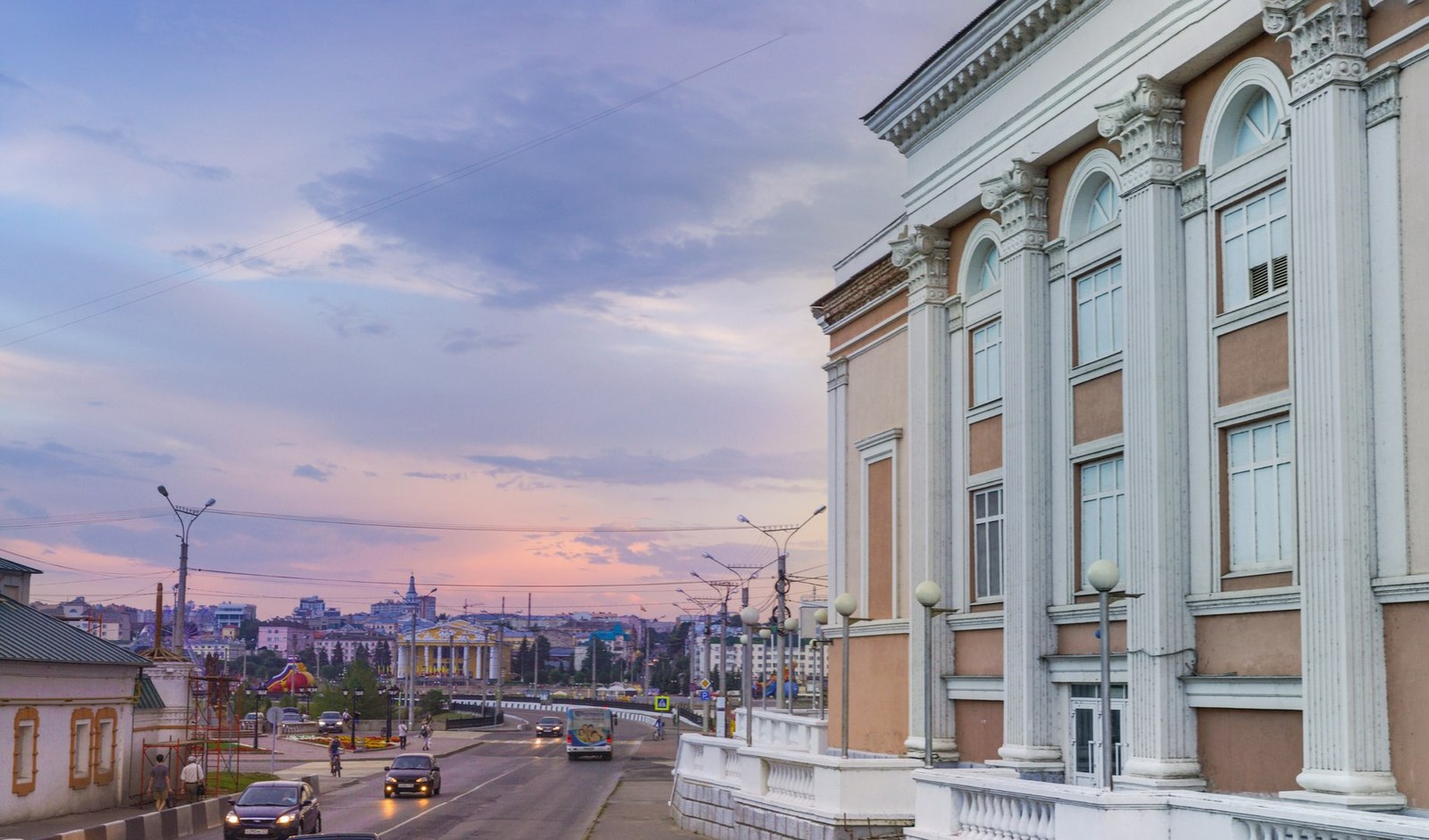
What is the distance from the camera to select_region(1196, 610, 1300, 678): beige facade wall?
20250 millimetres

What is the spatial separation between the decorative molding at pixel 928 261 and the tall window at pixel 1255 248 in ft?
30.8

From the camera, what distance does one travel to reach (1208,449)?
72.7 ft

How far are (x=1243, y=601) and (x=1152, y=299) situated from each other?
4651mm

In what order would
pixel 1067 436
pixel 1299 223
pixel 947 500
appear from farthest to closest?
pixel 947 500 < pixel 1067 436 < pixel 1299 223

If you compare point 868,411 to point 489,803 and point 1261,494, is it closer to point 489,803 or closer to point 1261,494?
point 1261,494

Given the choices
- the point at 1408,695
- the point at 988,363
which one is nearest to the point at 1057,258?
the point at 988,363

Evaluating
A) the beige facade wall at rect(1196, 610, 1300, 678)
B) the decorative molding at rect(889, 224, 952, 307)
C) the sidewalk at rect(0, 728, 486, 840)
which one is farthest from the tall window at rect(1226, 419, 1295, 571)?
the sidewalk at rect(0, 728, 486, 840)

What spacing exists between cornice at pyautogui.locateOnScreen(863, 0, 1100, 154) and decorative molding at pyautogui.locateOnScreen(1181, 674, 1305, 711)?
437 inches

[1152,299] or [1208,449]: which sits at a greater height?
[1152,299]

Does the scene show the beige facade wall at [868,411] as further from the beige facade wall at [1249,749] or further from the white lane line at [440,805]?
the white lane line at [440,805]

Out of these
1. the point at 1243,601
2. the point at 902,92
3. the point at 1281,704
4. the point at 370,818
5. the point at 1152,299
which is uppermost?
the point at 902,92

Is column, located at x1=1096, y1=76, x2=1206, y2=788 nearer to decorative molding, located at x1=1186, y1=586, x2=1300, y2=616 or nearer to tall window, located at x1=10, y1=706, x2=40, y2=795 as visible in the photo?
decorative molding, located at x1=1186, y1=586, x2=1300, y2=616

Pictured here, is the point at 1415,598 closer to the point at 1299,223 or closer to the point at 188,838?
the point at 1299,223

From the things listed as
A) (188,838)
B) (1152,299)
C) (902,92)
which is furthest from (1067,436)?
(188,838)
